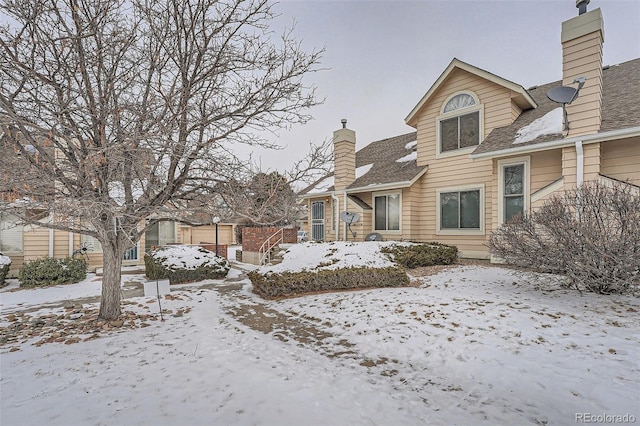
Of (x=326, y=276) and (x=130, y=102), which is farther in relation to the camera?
(x=326, y=276)

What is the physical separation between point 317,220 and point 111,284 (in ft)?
36.3

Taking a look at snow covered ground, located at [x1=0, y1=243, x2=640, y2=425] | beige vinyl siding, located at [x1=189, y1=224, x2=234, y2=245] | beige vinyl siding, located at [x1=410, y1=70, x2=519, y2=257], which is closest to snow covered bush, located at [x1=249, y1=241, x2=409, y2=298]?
snow covered ground, located at [x1=0, y1=243, x2=640, y2=425]

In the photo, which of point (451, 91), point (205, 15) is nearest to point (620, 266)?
point (205, 15)

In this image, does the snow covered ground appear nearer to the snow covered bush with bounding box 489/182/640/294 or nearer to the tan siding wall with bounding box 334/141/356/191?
the snow covered bush with bounding box 489/182/640/294

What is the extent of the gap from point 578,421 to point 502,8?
42.7ft

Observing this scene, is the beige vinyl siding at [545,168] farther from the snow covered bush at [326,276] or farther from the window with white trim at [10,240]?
the window with white trim at [10,240]

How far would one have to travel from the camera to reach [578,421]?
99.7 inches

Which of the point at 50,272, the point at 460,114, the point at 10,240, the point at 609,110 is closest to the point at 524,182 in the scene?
the point at 609,110

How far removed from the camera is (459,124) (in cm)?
1144

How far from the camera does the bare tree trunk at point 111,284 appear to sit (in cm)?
549

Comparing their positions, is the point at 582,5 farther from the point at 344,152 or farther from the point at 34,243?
the point at 34,243

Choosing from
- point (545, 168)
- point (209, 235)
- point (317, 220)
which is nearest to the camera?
point (545, 168)

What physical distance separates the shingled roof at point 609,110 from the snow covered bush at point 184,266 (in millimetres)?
9700

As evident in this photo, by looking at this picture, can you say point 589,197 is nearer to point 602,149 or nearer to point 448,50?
point 602,149
